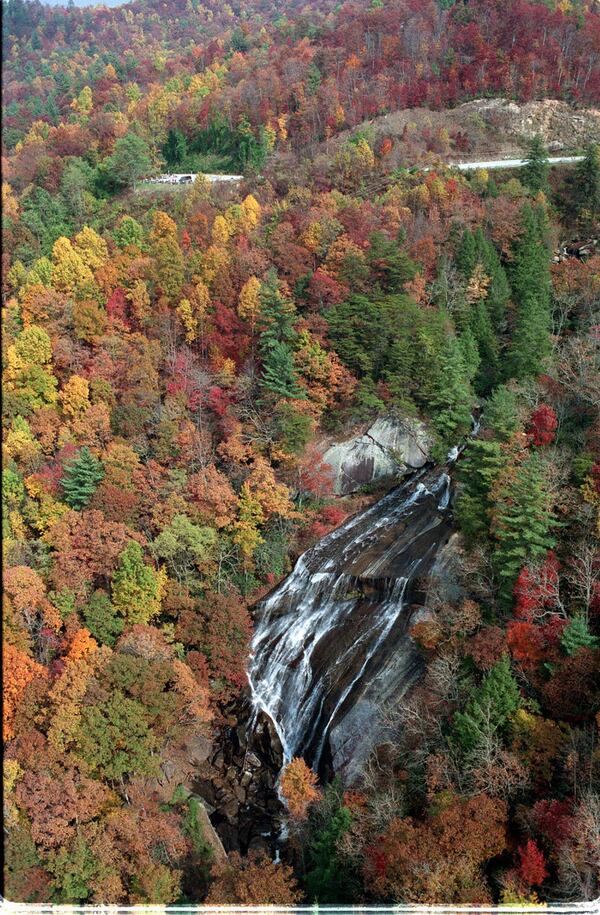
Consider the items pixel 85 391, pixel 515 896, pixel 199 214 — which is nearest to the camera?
pixel 515 896

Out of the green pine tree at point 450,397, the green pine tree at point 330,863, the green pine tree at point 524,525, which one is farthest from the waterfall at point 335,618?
the green pine tree at point 524,525

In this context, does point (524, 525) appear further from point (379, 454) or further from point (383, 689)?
point (379, 454)

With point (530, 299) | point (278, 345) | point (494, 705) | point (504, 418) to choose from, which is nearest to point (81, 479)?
point (278, 345)

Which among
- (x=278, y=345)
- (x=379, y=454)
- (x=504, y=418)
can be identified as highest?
(x=278, y=345)

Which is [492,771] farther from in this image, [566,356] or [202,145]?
[202,145]

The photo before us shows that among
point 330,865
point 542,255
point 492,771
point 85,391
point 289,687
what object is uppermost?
point 542,255

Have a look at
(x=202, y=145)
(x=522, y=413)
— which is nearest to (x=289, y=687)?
(x=522, y=413)
